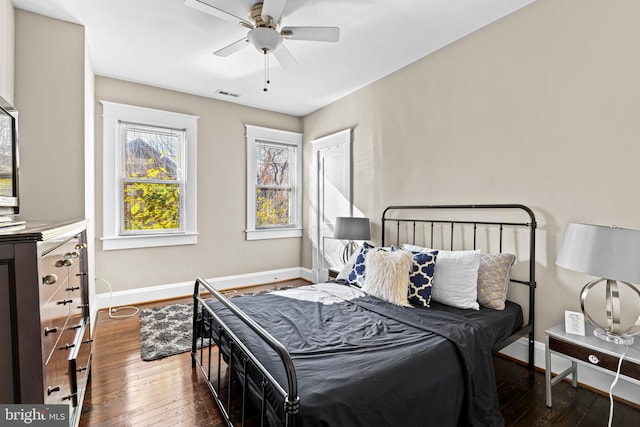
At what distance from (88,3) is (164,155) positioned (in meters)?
1.98

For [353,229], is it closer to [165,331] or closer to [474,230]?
[474,230]

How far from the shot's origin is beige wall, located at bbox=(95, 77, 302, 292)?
3906mm

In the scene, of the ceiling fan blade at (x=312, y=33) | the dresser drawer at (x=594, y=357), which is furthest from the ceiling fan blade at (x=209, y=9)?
the dresser drawer at (x=594, y=357)

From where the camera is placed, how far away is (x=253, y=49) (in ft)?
10.5

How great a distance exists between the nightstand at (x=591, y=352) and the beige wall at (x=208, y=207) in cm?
387

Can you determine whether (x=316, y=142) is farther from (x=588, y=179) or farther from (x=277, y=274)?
(x=588, y=179)

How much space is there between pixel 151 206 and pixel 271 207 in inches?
68.7

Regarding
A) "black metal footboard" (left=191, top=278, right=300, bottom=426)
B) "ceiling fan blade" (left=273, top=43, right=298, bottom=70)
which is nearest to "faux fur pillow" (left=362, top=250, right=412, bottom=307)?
"black metal footboard" (left=191, top=278, right=300, bottom=426)

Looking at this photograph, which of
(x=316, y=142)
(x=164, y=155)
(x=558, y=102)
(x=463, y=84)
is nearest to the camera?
(x=558, y=102)

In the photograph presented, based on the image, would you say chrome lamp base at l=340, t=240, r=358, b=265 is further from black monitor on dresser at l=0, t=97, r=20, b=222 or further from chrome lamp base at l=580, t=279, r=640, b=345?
black monitor on dresser at l=0, t=97, r=20, b=222

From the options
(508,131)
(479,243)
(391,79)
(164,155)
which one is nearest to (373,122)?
(391,79)

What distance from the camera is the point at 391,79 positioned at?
3688 millimetres

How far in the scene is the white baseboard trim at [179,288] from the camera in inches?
152

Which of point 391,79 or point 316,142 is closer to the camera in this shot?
point 391,79
